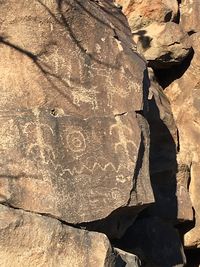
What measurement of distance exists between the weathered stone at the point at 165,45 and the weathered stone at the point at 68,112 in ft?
5.33

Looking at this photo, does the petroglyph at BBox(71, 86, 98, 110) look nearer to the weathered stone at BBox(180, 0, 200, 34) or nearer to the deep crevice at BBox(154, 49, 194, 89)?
the deep crevice at BBox(154, 49, 194, 89)

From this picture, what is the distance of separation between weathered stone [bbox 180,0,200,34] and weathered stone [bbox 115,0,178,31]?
0.13 meters

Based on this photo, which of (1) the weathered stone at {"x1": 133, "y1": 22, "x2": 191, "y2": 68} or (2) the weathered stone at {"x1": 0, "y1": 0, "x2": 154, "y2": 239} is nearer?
(2) the weathered stone at {"x1": 0, "y1": 0, "x2": 154, "y2": 239}

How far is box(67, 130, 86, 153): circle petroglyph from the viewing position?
3.70 m

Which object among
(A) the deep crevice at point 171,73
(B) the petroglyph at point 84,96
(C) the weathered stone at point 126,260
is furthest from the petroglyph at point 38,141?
(A) the deep crevice at point 171,73

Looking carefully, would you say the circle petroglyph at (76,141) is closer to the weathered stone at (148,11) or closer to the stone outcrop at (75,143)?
the stone outcrop at (75,143)

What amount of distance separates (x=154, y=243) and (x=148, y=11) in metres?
2.71

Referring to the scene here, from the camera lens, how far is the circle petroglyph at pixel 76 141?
3.70 meters

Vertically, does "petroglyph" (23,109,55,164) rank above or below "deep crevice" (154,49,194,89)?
above

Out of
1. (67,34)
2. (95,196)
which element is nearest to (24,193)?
(95,196)

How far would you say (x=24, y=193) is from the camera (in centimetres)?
338

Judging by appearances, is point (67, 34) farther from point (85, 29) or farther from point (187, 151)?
point (187, 151)

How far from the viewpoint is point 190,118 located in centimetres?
564

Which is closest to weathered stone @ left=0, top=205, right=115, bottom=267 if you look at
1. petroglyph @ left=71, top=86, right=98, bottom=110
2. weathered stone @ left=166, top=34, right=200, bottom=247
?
petroglyph @ left=71, top=86, right=98, bottom=110
